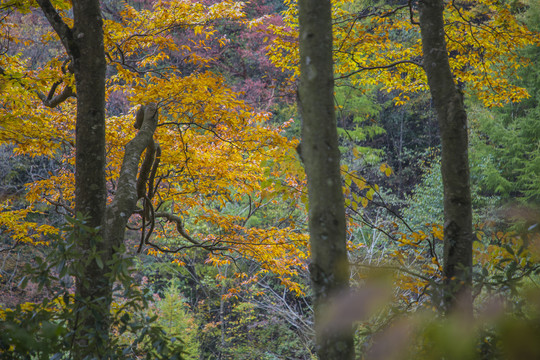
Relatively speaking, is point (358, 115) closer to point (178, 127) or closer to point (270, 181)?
point (178, 127)

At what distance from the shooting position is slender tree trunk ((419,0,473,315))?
6.00ft

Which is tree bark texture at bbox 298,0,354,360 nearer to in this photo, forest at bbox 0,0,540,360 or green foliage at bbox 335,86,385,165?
forest at bbox 0,0,540,360

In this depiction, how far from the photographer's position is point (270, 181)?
6.86 ft

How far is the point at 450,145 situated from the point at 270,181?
905 mm

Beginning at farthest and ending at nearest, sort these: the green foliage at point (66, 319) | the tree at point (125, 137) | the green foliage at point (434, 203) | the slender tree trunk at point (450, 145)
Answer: the green foliage at point (434, 203)
the tree at point (125, 137)
the slender tree trunk at point (450, 145)
the green foliage at point (66, 319)

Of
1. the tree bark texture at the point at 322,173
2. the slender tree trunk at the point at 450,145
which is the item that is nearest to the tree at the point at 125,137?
the tree bark texture at the point at 322,173

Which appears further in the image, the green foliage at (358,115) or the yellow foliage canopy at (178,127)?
the green foliage at (358,115)

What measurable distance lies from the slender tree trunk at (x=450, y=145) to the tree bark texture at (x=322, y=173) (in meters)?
0.71

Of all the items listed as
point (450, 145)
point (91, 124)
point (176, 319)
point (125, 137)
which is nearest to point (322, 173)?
point (450, 145)

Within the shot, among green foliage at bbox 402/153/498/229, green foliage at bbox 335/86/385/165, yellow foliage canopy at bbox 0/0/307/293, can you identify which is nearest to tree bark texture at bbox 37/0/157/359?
yellow foliage canopy at bbox 0/0/307/293

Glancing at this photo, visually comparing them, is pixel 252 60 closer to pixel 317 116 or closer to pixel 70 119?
pixel 70 119

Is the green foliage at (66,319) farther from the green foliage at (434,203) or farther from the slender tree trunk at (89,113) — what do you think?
the green foliage at (434,203)

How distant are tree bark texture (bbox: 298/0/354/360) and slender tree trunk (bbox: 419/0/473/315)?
0.71m

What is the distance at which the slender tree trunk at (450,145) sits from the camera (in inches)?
72.0
